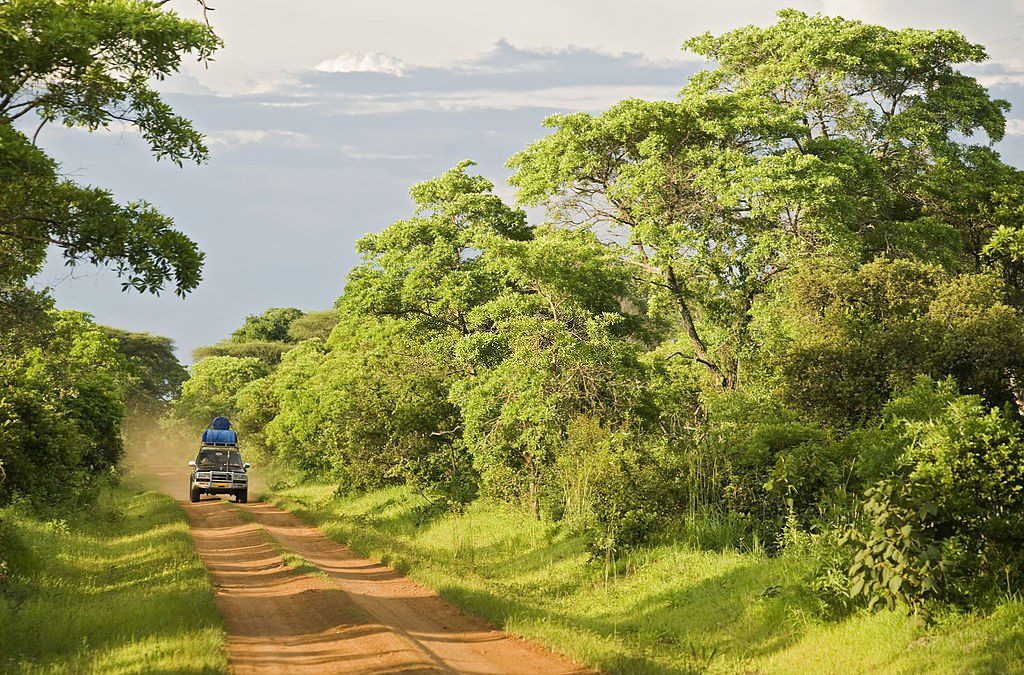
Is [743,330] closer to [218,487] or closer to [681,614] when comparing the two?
[681,614]

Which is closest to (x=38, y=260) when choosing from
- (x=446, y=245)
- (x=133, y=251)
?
(x=133, y=251)

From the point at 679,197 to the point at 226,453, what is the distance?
2077cm

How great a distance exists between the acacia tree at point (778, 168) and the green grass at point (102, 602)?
624 inches

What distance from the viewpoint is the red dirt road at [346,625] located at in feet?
36.0

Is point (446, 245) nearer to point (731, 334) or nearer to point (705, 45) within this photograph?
point (731, 334)

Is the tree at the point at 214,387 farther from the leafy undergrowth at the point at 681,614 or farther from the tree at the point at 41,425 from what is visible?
the leafy undergrowth at the point at 681,614

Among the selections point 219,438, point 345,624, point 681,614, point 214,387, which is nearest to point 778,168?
point 681,614

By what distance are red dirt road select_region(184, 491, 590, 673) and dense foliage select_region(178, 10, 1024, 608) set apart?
432cm

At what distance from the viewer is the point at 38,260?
547 inches

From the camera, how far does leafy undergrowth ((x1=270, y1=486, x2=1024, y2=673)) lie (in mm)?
10406

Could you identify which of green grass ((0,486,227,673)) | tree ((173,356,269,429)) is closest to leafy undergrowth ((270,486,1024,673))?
green grass ((0,486,227,673))

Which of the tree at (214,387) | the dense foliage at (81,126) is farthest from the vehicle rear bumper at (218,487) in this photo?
the tree at (214,387)

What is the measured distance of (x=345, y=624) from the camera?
12930 mm

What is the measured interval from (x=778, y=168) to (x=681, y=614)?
1576 cm
